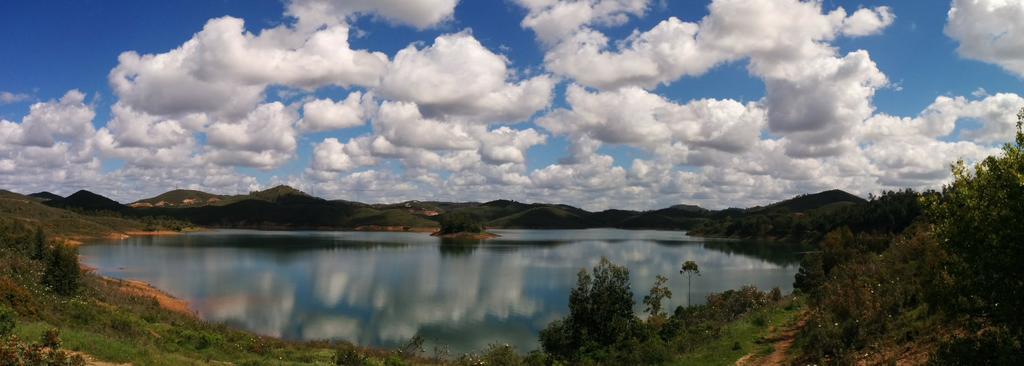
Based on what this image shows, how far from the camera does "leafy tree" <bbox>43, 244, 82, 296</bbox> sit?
126 feet

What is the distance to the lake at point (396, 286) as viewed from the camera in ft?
141

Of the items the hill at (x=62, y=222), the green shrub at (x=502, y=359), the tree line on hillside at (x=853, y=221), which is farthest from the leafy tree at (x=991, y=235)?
the hill at (x=62, y=222)

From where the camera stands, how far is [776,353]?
73.3 feet

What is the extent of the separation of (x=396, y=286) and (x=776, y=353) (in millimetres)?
49824

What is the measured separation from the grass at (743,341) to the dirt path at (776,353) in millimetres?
233

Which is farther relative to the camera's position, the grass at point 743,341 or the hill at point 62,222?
the hill at point 62,222

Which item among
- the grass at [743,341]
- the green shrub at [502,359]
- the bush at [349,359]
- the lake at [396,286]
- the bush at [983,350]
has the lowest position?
the lake at [396,286]

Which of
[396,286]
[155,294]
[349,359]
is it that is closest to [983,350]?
[349,359]

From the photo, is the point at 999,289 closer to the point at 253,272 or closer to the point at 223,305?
the point at 223,305

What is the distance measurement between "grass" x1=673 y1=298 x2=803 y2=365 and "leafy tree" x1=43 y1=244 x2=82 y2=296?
3851 cm

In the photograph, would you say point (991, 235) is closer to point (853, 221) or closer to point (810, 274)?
point (810, 274)

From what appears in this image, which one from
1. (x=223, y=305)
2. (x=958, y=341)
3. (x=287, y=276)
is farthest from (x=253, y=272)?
(x=958, y=341)

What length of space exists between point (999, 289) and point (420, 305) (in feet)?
148

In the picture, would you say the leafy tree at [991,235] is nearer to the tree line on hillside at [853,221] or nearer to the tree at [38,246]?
the tree at [38,246]
